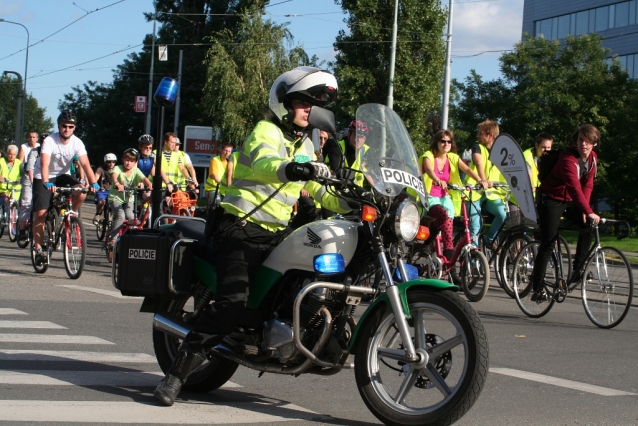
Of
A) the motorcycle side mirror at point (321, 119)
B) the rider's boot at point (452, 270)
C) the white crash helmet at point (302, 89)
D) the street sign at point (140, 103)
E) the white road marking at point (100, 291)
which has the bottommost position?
the white road marking at point (100, 291)

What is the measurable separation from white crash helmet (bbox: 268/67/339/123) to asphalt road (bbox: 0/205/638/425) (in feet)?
5.23

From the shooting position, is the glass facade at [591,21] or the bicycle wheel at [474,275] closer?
the bicycle wheel at [474,275]

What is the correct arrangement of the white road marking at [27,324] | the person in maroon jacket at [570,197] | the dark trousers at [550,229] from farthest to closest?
the dark trousers at [550,229]
the person in maroon jacket at [570,197]
the white road marking at [27,324]

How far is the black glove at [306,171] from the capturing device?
4477 mm

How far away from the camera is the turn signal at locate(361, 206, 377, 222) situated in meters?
4.55

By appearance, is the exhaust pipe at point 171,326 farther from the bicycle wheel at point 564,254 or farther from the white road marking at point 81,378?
the bicycle wheel at point 564,254

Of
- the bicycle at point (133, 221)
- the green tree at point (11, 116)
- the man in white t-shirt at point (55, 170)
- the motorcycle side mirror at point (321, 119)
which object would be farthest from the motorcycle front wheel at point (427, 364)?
the green tree at point (11, 116)

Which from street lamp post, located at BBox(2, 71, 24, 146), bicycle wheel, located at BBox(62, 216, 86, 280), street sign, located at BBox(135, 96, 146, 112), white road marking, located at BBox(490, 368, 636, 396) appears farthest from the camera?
street sign, located at BBox(135, 96, 146, 112)

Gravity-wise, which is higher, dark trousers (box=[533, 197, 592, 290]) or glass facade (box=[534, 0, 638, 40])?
glass facade (box=[534, 0, 638, 40])

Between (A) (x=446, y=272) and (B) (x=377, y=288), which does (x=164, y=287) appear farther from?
(A) (x=446, y=272)

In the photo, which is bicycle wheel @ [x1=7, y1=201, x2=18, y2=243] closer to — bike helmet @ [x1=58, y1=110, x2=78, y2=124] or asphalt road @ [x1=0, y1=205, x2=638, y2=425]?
bike helmet @ [x1=58, y1=110, x2=78, y2=124]

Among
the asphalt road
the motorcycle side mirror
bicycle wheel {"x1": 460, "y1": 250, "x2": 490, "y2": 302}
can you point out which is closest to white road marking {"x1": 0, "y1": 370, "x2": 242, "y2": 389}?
the asphalt road

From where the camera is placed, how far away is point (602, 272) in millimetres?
9438

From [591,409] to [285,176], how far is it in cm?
225
